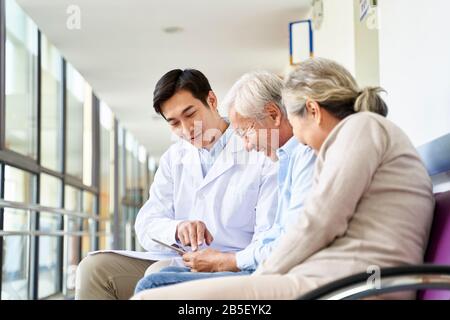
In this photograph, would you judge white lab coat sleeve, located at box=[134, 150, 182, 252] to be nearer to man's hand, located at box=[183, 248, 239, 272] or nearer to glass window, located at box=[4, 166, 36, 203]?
man's hand, located at box=[183, 248, 239, 272]

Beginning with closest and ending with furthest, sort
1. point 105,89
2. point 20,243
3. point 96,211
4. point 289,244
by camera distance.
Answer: point 289,244 < point 20,243 < point 105,89 < point 96,211

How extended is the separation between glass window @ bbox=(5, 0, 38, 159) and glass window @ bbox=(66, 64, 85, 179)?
5.19 feet

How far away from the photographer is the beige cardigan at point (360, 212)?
144 centimetres

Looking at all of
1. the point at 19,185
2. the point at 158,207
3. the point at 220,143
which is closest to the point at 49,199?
the point at 19,185

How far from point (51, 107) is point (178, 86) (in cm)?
510

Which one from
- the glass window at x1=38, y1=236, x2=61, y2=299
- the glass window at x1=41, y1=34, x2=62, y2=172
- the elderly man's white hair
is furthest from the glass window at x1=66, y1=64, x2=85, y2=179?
the elderly man's white hair

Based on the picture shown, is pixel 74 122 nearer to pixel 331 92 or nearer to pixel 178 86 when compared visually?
pixel 178 86

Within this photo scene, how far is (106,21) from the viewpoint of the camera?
6.04 meters

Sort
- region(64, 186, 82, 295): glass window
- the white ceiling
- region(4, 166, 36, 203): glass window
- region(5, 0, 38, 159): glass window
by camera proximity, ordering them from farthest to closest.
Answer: region(64, 186, 82, 295): glass window < the white ceiling < region(5, 0, 38, 159): glass window < region(4, 166, 36, 203): glass window

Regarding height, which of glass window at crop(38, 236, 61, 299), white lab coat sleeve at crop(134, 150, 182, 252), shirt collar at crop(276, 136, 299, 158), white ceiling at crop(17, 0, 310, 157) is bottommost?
glass window at crop(38, 236, 61, 299)

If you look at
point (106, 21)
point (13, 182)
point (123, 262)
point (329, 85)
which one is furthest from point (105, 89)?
point (329, 85)

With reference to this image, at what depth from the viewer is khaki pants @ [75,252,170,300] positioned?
2.32 meters
